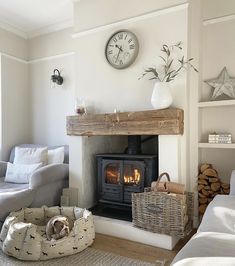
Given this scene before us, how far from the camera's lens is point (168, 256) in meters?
2.03

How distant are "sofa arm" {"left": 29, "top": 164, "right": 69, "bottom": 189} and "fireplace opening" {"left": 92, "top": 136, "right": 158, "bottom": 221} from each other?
17.0 inches

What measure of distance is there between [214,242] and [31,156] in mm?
2639

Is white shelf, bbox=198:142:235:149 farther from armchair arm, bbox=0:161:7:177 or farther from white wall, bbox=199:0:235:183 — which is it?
armchair arm, bbox=0:161:7:177

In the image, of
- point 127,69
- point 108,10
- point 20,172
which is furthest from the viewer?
point 20,172

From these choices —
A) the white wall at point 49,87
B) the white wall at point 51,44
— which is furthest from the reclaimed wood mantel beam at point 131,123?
the white wall at point 51,44

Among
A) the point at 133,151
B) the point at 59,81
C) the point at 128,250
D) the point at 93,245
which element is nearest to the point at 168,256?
the point at 128,250

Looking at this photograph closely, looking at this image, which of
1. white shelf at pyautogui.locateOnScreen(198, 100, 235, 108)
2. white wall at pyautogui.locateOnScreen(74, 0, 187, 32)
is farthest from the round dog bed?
white wall at pyautogui.locateOnScreen(74, 0, 187, 32)

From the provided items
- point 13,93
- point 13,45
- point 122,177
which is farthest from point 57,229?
point 13,45

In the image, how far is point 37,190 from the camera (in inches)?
103

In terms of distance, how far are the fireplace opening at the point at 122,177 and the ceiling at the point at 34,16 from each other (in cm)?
202

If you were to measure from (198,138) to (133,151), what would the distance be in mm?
695

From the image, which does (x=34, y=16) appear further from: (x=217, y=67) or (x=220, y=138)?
(x=220, y=138)

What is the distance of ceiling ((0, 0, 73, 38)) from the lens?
318cm

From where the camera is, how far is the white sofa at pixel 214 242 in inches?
38.9
